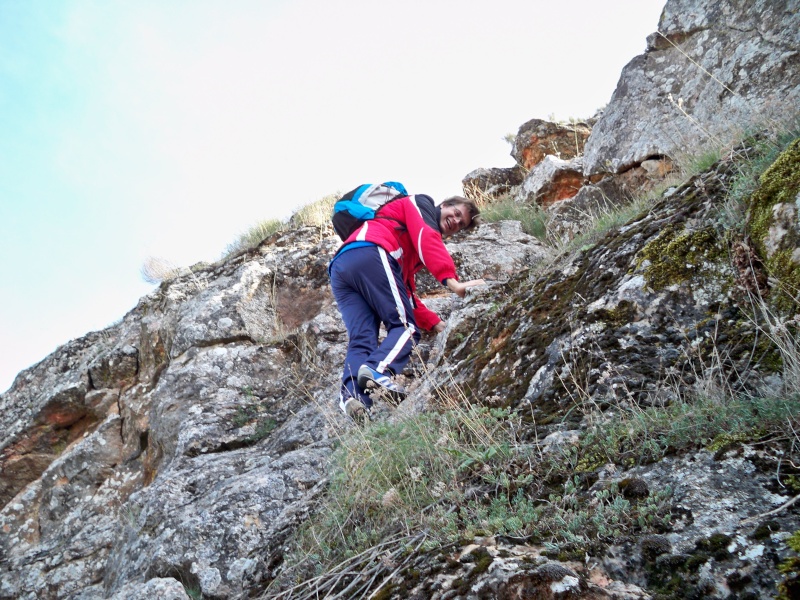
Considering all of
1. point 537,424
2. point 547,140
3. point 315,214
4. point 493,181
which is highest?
point 315,214

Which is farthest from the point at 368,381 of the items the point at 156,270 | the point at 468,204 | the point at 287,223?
the point at 156,270

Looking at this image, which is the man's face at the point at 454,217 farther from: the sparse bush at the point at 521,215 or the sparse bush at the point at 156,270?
the sparse bush at the point at 156,270

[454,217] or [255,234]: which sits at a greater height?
[255,234]

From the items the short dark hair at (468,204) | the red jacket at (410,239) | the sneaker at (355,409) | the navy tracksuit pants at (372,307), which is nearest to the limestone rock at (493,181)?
the short dark hair at (468,204)

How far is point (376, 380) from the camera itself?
164 inches

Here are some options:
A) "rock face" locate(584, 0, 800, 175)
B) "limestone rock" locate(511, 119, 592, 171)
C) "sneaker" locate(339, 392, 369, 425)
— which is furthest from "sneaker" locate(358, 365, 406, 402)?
"limestone rock" locate(511, 119, 592, 171)

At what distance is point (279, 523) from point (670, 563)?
8.08 ft

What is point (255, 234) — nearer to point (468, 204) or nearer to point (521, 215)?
point (521, 215)

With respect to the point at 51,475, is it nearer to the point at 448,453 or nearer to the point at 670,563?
the point at 448,453

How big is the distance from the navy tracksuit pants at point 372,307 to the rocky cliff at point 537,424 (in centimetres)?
30

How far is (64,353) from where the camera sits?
984 cm

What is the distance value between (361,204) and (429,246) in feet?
2.72

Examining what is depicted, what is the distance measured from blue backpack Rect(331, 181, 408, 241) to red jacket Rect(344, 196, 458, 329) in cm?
14

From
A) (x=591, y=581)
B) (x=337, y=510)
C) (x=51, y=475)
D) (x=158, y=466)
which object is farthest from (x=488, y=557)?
(x=51, y=475)
